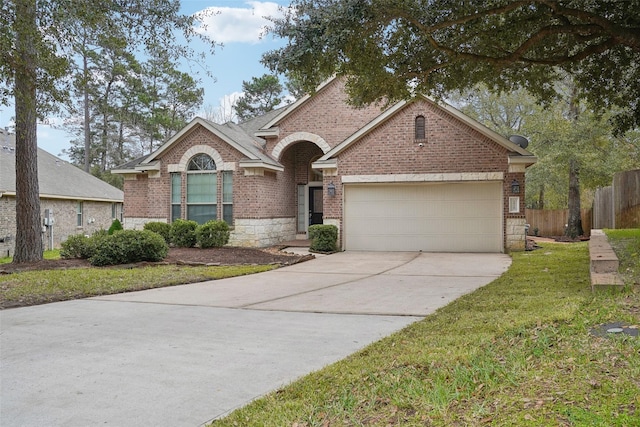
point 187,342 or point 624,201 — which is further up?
point 624,201

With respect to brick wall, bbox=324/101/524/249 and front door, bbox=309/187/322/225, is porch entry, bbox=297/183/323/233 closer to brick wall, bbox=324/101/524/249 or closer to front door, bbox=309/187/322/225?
front door, bbox=309/187/322/225

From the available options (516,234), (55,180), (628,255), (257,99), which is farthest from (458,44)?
(257,99)

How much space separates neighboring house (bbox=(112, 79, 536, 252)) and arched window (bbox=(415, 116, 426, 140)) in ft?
0.10

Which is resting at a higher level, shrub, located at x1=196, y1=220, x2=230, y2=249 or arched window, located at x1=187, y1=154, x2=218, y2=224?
arched window, located at x1=187, y1=154, x2=218, y2=224

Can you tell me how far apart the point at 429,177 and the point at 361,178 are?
2147 millimetres

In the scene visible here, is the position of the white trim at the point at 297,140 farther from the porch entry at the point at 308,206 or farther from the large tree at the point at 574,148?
the large tree at the point at 574,148

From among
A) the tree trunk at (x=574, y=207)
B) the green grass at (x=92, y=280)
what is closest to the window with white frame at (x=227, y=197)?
the green grass at (x=92, y=280)

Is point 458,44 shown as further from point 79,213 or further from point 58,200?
point 79,213

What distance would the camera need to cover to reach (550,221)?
2622cm

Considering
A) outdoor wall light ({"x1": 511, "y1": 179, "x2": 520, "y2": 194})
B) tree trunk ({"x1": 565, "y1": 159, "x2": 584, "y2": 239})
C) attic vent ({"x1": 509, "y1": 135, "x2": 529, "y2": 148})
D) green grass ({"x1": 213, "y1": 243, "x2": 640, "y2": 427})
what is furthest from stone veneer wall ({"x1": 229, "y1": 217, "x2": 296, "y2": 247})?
tree trunk ({"x1": 565, "y1": 159, "x2": 584, "y2": 239})

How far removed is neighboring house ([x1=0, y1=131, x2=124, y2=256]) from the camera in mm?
22234

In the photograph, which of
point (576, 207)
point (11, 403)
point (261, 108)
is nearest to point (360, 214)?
point (576, 207)

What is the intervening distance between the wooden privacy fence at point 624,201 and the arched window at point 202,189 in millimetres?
12753

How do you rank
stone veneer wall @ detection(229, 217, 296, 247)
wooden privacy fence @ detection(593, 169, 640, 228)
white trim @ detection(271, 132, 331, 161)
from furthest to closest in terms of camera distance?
1. white trim @ detection(271, 132, 331, 161)
2. stone veneer wall @ detection(229, 217, 296, 247)
3. wooden privacy fence @ detection(593, 169, 640, 228)
